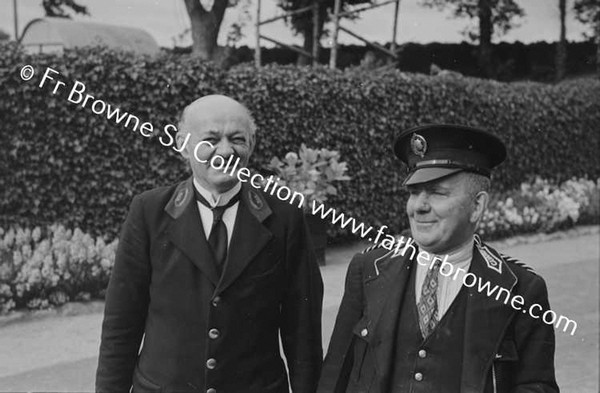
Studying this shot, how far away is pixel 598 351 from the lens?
543 cm

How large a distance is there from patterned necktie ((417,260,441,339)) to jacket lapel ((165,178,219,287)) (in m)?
0.68

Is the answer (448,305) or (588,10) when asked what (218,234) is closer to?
(448,305)

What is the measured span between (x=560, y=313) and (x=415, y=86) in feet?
14.7

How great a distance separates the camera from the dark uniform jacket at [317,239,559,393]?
2070mm

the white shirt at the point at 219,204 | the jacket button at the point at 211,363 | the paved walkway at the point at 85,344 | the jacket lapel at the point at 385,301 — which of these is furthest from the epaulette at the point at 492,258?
the paved walkway at the point at 85,344

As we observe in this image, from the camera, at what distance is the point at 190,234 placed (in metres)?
2.34

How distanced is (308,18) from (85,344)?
11.2 m

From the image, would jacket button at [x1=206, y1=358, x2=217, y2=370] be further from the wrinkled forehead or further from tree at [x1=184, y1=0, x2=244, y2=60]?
tree at [x1=184, y1=0, x2=244, y2=60]

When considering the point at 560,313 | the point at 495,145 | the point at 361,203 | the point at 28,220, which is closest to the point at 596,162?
the point at 361,203

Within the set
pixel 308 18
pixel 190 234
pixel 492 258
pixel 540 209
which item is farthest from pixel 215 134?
pixel 308 18

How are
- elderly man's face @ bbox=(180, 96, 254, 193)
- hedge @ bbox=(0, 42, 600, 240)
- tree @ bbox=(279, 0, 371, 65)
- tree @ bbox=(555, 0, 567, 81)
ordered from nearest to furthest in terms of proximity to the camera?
elderly man's face @ bbox=(180, 96, 254, 193) < hedge @ bbox=(0, 42, 600, 240) < tree @ bbox=(279, 0, 371, 65) < tree @ bbox=(555, 0, 567, 81)

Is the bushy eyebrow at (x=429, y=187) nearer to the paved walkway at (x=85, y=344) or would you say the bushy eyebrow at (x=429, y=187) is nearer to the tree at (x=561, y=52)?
the paved walkway at (x=85, y=344)

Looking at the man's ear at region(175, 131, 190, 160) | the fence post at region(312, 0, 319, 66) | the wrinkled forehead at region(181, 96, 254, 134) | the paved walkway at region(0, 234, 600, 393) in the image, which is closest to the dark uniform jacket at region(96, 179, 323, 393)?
the man's ear at region(175, 131, 190, 160)

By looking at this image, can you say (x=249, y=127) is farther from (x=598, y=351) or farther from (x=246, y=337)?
(x=598, y=351)
